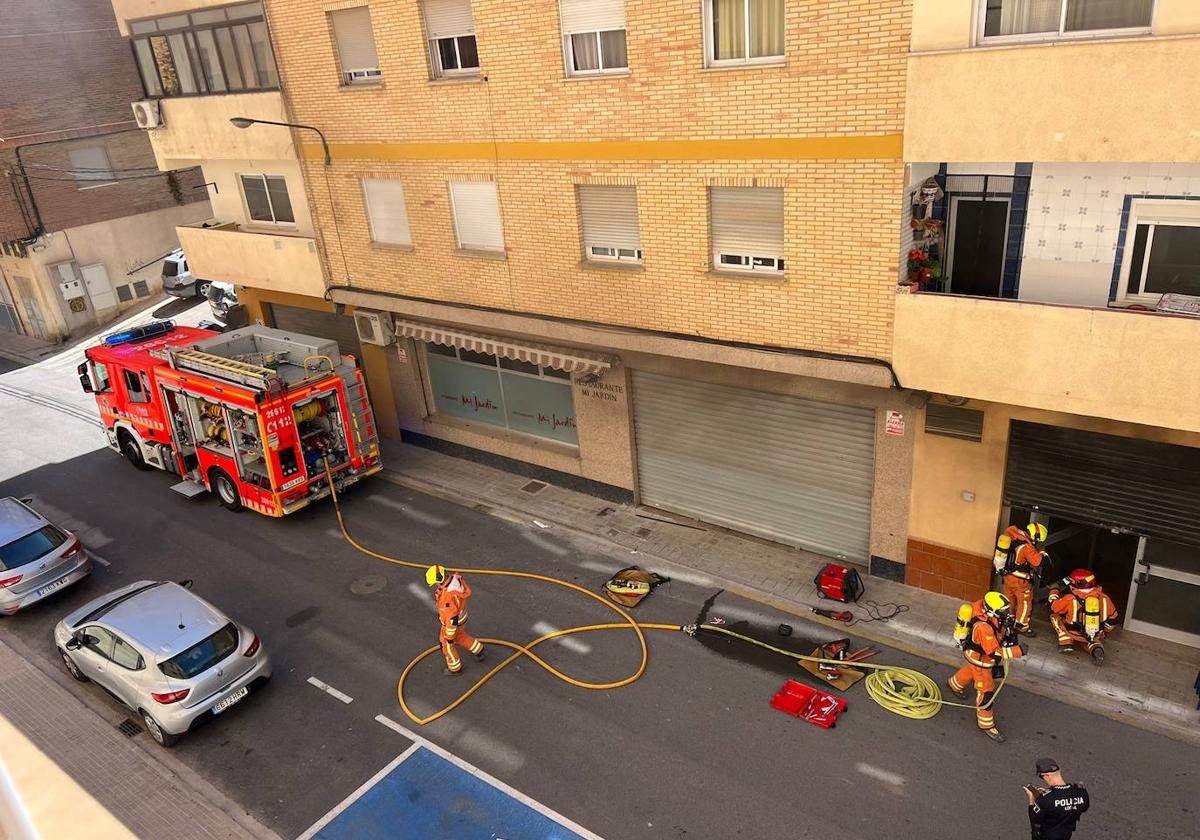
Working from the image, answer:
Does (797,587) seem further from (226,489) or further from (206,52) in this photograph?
(206,52)

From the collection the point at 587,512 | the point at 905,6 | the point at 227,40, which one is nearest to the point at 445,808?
the point at 587,512

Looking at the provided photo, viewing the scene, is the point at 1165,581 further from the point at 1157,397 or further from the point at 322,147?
the point at 322,147

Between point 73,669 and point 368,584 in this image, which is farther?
point 368,584

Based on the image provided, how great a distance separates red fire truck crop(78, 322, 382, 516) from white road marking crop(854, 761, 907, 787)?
35.9ft

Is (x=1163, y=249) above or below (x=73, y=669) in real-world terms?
above

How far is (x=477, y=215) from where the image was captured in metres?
15.0

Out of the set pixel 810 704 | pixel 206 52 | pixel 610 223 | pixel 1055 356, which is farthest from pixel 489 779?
pixel 206 52

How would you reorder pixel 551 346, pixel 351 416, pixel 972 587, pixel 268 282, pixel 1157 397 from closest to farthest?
pixel 1157 397 → pixel 972 587 → pixel 551 346 → pixel 351 416 → pixel 268 282

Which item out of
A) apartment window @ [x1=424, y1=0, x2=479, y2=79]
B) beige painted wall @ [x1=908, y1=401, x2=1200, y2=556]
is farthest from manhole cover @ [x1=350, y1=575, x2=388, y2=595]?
apartment window @ [x1=424, y1=0, x2=479, y2=79]

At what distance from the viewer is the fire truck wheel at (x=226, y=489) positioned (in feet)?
54.6

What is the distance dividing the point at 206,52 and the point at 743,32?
41.8 feet

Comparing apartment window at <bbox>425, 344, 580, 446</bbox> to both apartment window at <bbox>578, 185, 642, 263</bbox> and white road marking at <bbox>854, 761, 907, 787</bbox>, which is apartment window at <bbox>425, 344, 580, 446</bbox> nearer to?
apartment window at <bbox>578, 185, 642, 263</bbox>

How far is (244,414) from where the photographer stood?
1545cm

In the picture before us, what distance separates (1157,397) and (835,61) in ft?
17.1
